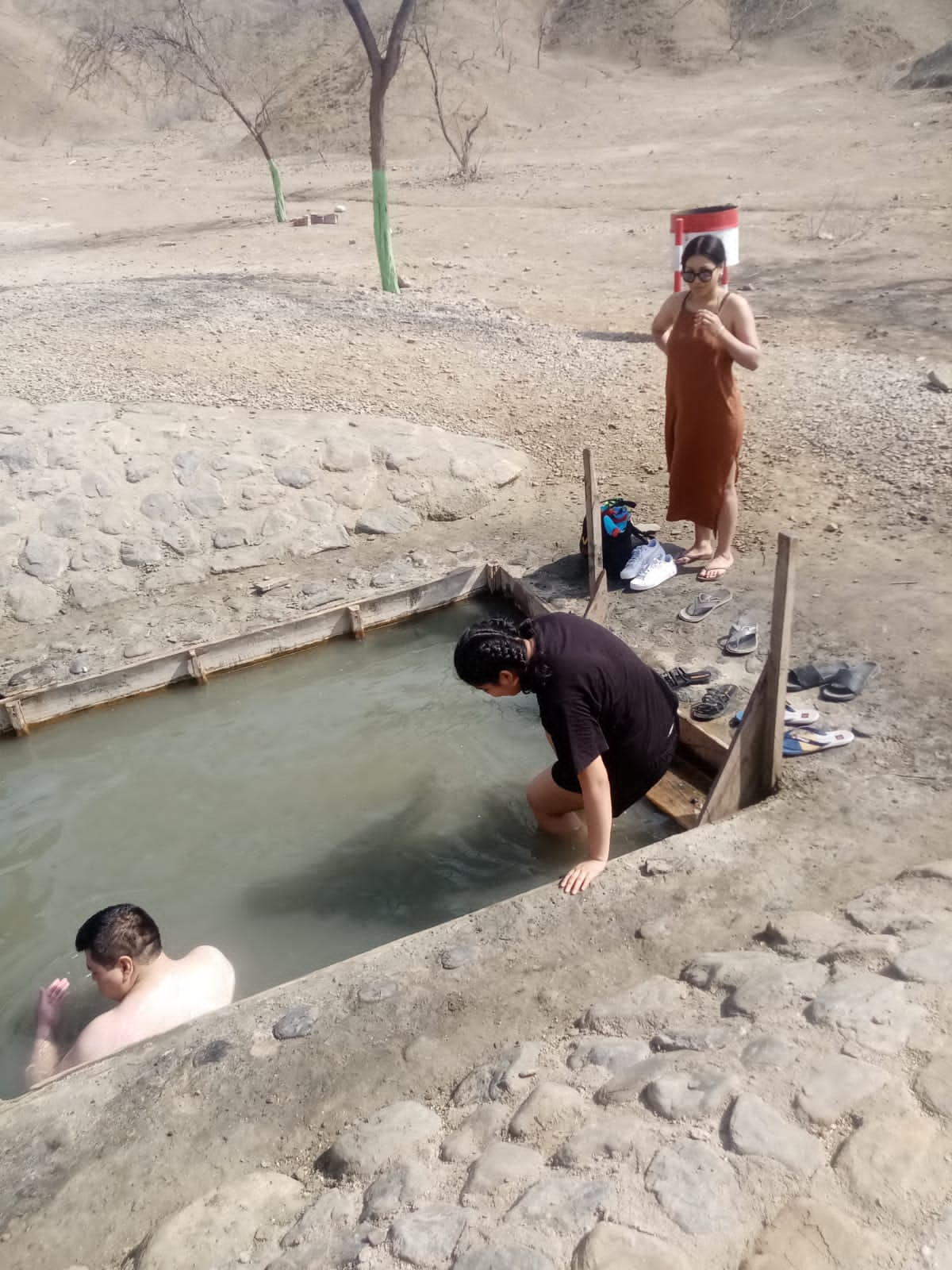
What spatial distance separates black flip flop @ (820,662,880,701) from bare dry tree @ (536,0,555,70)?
38359mm

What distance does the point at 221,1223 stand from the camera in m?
2.55

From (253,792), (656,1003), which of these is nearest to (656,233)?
(253,792)

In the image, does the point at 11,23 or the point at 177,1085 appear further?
the point at 11,23

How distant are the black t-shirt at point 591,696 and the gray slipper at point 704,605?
1.65 m

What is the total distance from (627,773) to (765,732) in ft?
1.89

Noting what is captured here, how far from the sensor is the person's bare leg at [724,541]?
220 inches

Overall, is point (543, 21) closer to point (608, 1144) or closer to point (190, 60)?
point (190, 60)

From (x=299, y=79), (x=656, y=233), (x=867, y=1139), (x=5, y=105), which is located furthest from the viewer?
(x=5, y=105)

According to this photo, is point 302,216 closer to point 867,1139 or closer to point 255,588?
point 255,588

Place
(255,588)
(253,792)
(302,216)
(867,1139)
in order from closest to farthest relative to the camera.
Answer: (867,1139) < (253,792) < (255,588) < (302,216)

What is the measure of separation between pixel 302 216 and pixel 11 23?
103 ft

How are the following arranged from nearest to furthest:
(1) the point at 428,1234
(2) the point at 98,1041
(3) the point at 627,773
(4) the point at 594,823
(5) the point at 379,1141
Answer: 1. (1) the point at 428,1234
2. (5) the point at 379,1141
3. (2) the point at 98,1041
4. (4) the point at 594,823
5. (3) the point at 627,773

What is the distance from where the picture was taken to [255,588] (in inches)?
253

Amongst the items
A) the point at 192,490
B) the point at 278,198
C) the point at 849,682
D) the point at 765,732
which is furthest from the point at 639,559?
the point at 278,198
